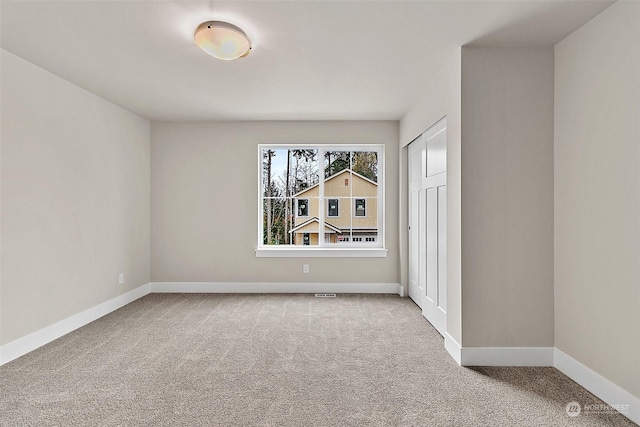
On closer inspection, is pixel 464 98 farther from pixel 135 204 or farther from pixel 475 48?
pixel 135 204

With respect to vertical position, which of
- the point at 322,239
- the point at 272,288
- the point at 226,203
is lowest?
the point at 272,288

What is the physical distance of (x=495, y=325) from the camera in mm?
2779

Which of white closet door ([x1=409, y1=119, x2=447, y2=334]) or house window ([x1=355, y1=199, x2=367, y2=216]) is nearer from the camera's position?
white closet door ([x1=409, y1=119, x2=447, y2=334])

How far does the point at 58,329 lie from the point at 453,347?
3.58 metres

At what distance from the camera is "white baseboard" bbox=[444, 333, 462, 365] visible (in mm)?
2797

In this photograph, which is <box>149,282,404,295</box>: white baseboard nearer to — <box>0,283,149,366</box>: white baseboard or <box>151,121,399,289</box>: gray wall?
<box>151,121,399,289</box>: gray wall

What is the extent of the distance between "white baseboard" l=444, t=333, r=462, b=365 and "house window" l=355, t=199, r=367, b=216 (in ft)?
7.85

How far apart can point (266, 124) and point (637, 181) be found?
13.6ft

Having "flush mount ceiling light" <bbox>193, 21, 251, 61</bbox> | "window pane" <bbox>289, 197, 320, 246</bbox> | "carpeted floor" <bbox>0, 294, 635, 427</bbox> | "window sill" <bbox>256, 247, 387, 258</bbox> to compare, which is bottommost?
"carpeted floor" <bbox>0, 294, 635, 427</bbox>

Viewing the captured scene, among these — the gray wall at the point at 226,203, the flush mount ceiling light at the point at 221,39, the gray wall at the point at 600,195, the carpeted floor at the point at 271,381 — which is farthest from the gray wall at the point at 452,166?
the gray wall at the point at 226,203

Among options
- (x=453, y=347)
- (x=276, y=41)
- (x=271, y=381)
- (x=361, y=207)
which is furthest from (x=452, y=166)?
(x=361, y=207)

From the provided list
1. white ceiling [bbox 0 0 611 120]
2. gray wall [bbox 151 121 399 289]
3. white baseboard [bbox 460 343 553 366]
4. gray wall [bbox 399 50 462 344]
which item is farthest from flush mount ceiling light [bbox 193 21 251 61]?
white baseboard [bbox 460 343 553 366]

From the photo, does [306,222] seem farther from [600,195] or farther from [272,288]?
[600,195]

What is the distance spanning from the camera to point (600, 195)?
2283 mm
